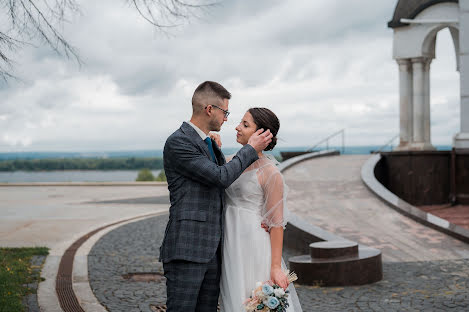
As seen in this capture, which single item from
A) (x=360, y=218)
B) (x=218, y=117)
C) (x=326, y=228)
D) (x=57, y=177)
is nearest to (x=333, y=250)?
(x=326, y=228)

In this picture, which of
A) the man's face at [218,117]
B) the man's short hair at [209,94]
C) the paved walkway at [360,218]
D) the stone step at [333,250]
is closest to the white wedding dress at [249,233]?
the man's face at [218,117]

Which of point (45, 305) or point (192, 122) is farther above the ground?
point (192, 122)

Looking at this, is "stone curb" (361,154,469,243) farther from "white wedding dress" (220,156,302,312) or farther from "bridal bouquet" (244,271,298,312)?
"bridal bouquet" (244,271,298,312)

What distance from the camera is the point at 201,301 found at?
11.4 ft

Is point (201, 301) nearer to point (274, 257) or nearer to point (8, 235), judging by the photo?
point (274, 257)

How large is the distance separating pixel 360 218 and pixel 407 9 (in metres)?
11.2

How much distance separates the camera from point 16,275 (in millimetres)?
7613

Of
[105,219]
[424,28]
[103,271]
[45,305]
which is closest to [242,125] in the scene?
[45,305]

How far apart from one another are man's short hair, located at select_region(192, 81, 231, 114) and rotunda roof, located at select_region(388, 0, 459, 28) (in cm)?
1796

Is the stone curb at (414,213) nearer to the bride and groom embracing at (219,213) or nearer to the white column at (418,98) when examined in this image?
the white column at (418,98)

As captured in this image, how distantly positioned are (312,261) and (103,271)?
10.1 feet

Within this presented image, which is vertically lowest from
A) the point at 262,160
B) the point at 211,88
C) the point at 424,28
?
the point at 262,160

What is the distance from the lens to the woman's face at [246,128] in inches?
137

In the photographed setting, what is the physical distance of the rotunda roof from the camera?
1945 cm
